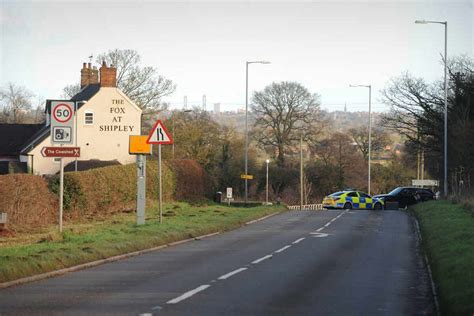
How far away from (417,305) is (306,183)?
213 feet

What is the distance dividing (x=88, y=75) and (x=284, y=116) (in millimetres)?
20459

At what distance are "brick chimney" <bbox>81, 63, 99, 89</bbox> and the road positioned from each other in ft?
166

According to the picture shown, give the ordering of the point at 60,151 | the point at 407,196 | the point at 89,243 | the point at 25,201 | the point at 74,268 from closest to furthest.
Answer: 1. the point at 74,268
2. the point at 60,151
3. the point at 89,243
4. the point at 25,201
5. the point at 407,196

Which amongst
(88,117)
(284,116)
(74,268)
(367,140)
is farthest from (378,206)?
(74,268)

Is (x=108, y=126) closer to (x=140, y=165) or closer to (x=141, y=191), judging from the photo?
(x=140, y=165)

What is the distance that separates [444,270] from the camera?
13.8 metres

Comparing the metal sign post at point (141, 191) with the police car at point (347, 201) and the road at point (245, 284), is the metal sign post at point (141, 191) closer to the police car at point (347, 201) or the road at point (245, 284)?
the road at point (245, 284)

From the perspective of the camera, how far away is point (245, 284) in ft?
43.4

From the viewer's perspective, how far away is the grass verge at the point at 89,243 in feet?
46.4

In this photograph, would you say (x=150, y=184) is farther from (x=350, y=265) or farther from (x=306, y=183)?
(x=306, y=183)

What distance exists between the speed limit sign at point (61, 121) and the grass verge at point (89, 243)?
8.16ft

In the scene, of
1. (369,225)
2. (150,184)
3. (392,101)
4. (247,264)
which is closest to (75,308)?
(247,264)

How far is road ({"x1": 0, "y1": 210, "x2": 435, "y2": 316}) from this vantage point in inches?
421

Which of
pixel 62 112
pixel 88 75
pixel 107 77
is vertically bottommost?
pixel 62 112
